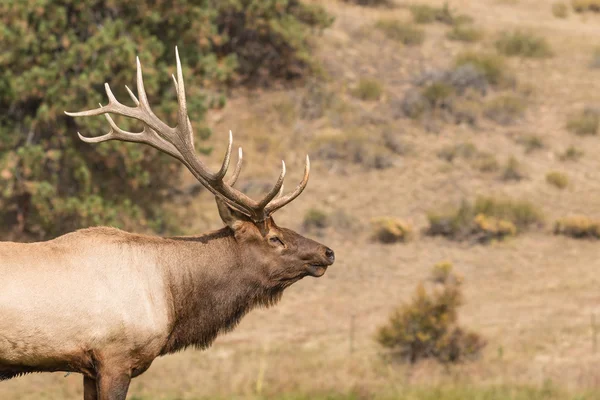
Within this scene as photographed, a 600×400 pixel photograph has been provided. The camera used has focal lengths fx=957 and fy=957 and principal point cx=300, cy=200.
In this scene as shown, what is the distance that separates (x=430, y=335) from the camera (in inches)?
720

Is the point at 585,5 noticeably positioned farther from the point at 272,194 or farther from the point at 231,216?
the point at 272,194

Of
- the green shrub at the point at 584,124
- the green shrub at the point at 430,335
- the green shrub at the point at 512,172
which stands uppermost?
the green shrub at the point at 584,124

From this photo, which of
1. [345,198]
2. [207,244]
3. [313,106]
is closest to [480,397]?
[207,244]

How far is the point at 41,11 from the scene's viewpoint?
74.1 feet

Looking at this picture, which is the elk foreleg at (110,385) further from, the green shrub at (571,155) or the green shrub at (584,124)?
the green shrub at (584,124)

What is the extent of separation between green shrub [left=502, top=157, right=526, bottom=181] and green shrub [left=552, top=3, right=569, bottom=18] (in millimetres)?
20285

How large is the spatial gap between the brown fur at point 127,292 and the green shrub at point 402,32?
107 feet

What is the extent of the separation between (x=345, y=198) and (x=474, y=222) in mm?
4115

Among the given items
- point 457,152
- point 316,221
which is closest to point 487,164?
point 457,152

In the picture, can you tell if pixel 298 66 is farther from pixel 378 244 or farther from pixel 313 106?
pixel 378 244

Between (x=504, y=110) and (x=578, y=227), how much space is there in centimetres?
891

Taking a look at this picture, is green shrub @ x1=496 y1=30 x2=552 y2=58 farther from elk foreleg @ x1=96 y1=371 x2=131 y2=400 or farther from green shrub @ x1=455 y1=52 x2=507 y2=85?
elk foreleg @ x1=96 y1=371 x2=131 y2=400

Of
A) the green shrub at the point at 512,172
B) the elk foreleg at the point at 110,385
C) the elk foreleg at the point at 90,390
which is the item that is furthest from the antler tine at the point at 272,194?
the green shrub at the point at 512,172

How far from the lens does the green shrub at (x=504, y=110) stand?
34350 millimetres
